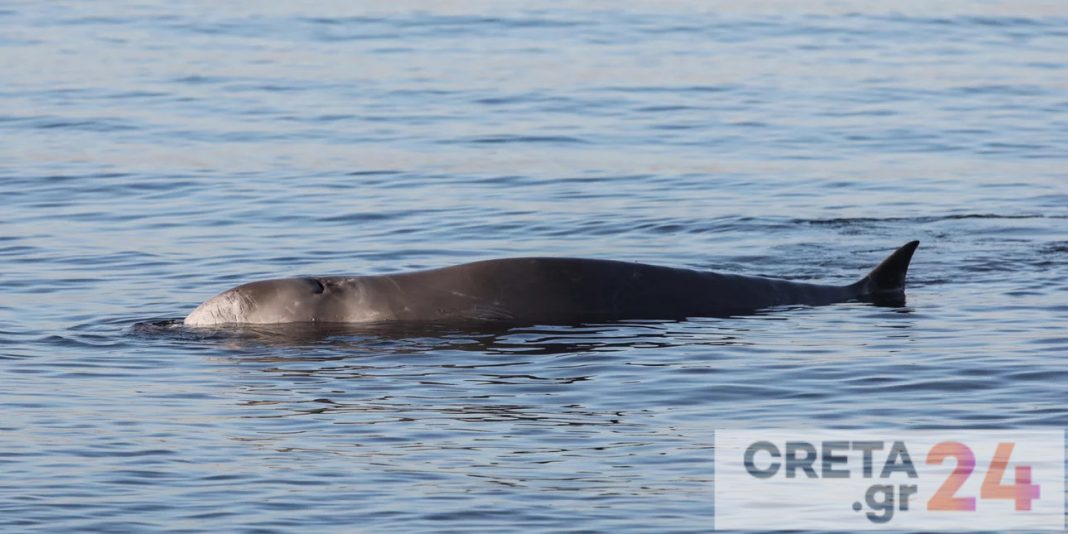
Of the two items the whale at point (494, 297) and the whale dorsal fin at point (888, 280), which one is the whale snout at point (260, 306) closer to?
the whale at point (494, 297)

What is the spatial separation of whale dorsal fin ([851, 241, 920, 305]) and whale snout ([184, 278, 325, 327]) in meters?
4.94

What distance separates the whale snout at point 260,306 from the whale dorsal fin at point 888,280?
A: 4940 mm

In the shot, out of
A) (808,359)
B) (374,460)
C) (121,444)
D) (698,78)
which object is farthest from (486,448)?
(698,78)

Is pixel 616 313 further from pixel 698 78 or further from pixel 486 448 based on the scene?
pixel 698 78

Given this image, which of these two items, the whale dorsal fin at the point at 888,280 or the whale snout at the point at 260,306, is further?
the whale dorsal fin at the point at 888,280

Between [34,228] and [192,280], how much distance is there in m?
3.87

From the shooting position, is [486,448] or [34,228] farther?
[34,228]

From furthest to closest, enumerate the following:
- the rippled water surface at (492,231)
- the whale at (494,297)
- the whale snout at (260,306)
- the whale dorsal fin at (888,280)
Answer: the whale dorsal fin at (888,280), the whale snout at (260,306), the whale at (494,297), the rippled water surface at (492,231)

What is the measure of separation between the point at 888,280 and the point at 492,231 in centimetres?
548

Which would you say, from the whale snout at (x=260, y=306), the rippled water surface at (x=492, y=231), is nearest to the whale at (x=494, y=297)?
the whale snout at (x=260, y=306)

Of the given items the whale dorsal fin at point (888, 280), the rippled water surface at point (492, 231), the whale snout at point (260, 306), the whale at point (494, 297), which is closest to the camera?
the rippled water surface at point (492, 231)

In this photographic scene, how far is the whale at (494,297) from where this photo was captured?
56.1ft

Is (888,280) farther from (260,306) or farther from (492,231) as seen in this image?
(260,306)

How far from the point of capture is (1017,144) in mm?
28250
